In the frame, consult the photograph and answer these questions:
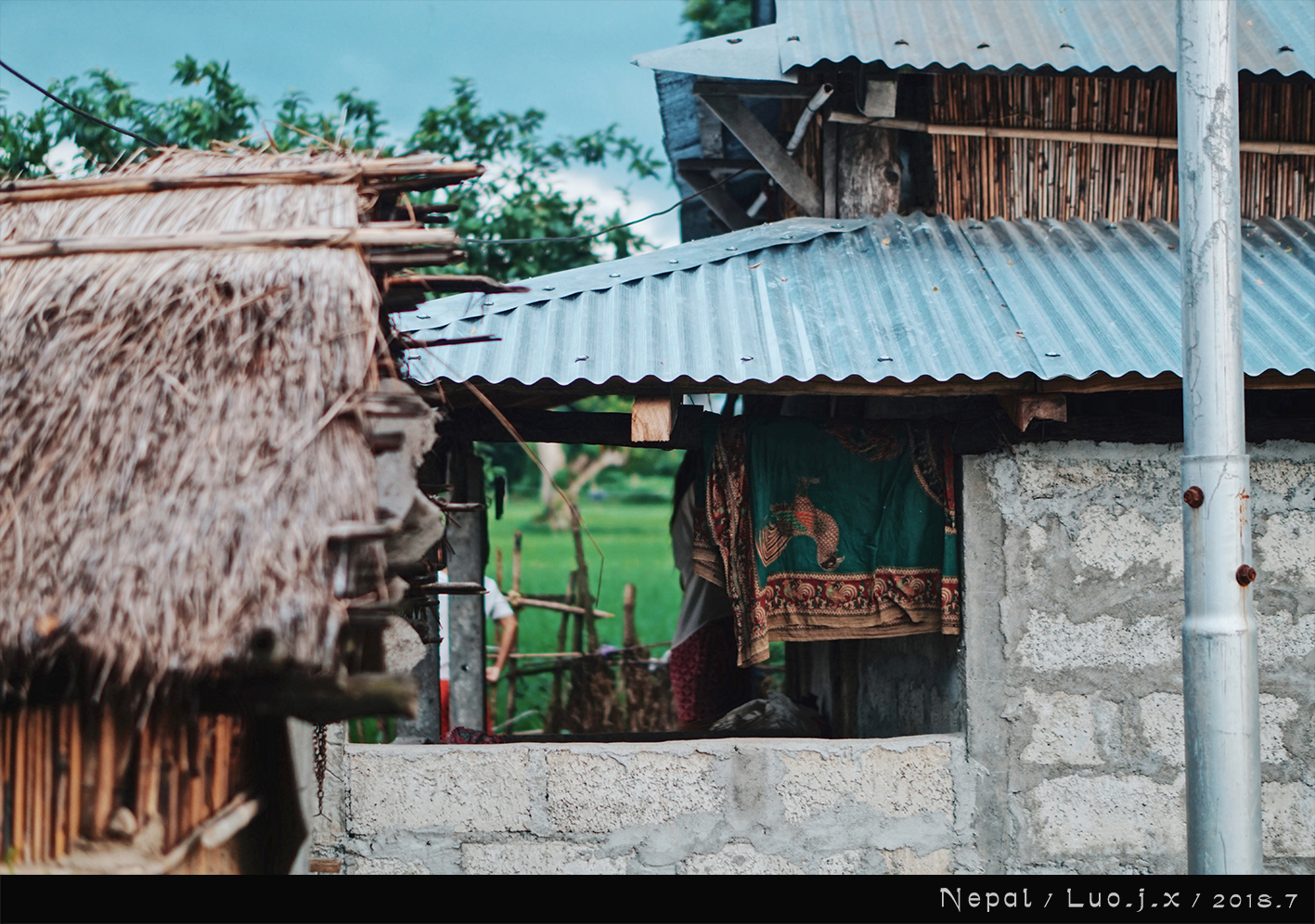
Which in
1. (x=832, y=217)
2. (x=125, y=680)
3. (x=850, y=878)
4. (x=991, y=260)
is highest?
(x=832, y=217)

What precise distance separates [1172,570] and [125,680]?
377 centimetres

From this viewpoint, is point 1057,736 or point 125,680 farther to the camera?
point 1057,736

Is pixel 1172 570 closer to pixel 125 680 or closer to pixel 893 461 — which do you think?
pixel 893 461

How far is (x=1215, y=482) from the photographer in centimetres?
275

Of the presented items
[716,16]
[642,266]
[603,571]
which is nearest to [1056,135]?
[642,266]

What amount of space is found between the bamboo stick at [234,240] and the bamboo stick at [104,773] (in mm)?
1056

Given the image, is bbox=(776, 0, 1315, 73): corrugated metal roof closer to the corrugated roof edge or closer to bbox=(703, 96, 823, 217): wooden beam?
bbox=(703, 96, 823, 217): wooden beam

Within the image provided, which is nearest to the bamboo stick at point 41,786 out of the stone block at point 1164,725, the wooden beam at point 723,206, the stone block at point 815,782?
the stone block at point 815,782

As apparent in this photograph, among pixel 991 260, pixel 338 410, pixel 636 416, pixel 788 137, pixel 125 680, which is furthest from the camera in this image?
pixel 788 137

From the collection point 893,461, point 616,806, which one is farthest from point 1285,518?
point 616,806

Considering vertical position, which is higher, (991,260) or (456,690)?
(991,260)

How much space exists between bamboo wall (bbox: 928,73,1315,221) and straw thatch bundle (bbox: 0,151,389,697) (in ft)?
12.2

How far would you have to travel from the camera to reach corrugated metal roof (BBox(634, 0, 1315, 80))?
488cm

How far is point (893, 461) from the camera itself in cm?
425
